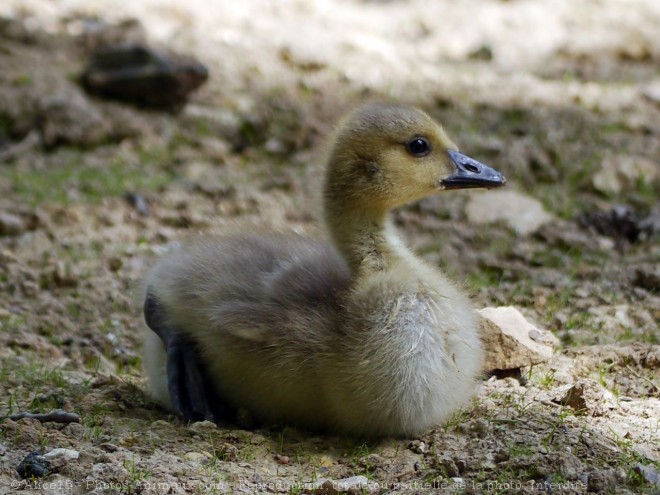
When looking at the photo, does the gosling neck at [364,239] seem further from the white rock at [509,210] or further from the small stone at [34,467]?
the white rock at [509,210]

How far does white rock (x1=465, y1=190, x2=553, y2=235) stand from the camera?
19.8ft

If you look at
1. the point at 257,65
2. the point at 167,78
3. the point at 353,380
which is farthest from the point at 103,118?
the point at 353,380

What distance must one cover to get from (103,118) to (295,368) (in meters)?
4.29

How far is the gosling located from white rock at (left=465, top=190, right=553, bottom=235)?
204cm

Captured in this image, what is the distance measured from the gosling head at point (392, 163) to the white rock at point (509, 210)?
1.99 metres

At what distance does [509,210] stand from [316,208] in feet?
7.62

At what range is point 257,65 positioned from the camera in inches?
325

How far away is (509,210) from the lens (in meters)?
6.18

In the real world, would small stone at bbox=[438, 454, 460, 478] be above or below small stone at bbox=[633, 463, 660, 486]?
below

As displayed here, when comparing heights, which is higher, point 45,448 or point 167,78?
point 167,78

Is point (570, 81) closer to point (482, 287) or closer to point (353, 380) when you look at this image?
point (482, 287)

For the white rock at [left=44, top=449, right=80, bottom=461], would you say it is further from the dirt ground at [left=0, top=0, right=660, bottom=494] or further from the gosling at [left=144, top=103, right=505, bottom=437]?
A: the gosling at [left=144, top=103, right=505, bottom=437]

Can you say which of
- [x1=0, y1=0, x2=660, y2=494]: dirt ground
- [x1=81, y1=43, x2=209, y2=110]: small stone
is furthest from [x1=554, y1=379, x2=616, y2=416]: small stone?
[x1=81, y1=43, x2=209, y2=110]: small stone

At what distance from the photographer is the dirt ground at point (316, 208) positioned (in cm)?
346
